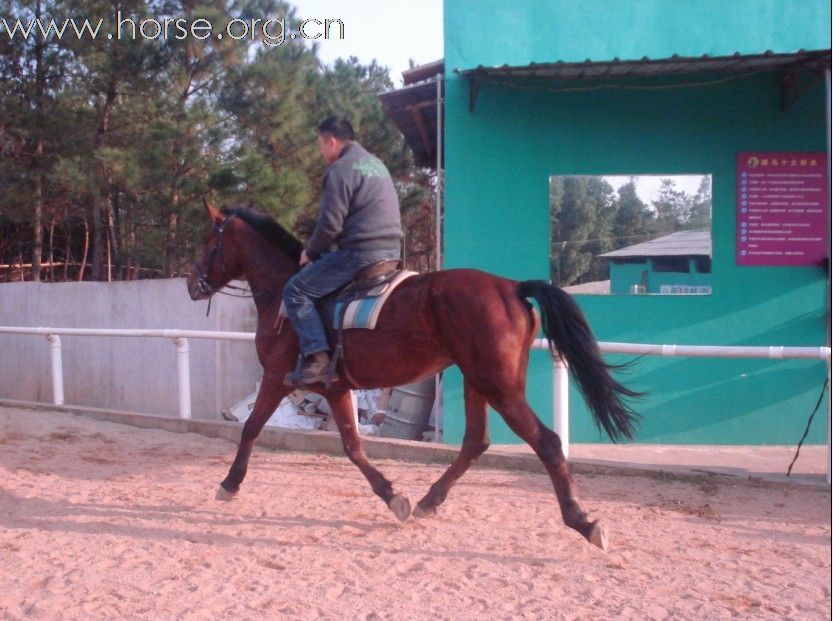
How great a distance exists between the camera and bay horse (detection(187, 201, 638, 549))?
475cm

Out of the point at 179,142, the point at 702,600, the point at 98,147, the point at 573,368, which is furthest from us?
the point at 98,147

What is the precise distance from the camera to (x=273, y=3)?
589 inches

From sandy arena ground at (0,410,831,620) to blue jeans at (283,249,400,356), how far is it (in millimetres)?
1235

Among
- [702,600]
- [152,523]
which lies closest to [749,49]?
[702,600]

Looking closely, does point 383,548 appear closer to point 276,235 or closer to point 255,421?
point 255,421

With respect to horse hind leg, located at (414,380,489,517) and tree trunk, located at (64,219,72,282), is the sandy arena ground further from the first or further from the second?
tree trunk, located at (64,219,72,282)

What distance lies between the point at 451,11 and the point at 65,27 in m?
8.80

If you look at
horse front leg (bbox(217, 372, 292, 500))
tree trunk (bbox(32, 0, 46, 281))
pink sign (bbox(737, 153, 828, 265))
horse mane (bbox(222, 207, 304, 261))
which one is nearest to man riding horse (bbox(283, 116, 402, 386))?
horse front leg (bbox(217, 372, 292, 500))

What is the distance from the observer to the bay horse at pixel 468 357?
4754 millimetres

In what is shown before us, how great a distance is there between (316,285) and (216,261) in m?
1.22

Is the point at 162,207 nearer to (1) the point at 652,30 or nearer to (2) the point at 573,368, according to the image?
(1) the point at 652,30

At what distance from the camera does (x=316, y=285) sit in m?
5.39

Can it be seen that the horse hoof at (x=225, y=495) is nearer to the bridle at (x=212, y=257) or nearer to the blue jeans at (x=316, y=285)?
the blue jeans at (x=316, y=285)

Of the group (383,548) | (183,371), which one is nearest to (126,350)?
(183,371)
